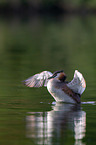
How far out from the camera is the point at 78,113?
10.1 m

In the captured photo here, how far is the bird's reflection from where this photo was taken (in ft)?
26.9

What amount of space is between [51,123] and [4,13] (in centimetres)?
7839

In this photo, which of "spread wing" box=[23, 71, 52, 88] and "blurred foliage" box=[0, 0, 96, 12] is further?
"blurred foliage" box=[0, 0, 96, 12]

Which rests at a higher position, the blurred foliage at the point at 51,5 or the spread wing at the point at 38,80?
the blurred foliage at the point at 51,5

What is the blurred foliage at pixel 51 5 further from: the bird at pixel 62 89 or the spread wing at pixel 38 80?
the bird at pixel 62 89

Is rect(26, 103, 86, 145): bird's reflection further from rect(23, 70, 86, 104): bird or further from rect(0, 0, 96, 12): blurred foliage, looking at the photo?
rect(0, 0, 96, 12): blurred foliage

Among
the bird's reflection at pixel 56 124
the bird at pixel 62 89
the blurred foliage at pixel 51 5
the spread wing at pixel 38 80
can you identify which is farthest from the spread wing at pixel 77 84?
the blurred foliage at pixel 51 5

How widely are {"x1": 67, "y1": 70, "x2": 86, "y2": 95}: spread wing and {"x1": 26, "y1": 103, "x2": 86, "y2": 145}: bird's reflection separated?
380 mm

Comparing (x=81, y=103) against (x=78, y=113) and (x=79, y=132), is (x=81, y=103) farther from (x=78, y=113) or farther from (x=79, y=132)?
(x=79, y=132)

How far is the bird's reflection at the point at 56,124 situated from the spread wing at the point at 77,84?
380 mm

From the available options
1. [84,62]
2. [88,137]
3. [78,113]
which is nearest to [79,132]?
[88,137]

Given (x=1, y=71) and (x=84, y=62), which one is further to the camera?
(x=84, y=62)

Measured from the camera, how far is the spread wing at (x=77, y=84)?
10.4m

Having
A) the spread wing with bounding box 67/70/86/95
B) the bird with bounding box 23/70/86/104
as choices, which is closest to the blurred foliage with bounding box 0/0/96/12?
the bird with bounding box 23/70/86/104
